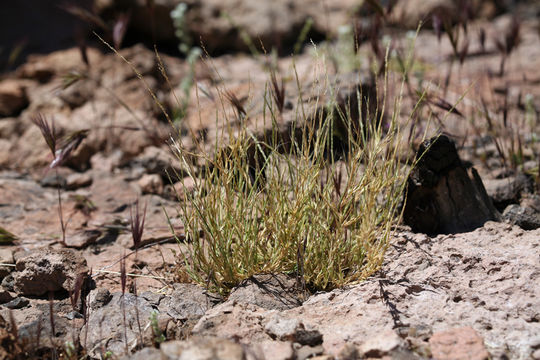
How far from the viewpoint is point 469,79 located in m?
4.54

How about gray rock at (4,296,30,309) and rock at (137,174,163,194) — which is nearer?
gray rock at (4,296,30,309)

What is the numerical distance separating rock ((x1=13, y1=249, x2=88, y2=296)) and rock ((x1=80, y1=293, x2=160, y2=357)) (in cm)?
20

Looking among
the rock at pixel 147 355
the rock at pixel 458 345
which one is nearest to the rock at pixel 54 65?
the rock at pixel 147 355

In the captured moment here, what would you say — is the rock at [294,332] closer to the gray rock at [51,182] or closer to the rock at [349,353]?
the rock at [349,353]

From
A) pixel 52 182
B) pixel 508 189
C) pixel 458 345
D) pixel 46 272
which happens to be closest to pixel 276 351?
pixel 458 345

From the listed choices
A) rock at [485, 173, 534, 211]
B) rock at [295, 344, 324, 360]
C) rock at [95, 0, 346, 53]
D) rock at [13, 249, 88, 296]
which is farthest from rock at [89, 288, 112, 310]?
rock at [95, 0, 346, 53]

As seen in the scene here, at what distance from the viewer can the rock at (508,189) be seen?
8.91 ft

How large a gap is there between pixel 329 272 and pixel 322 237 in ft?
0.48

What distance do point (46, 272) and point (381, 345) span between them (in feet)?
4.50

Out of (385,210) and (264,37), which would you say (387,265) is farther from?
(264,37)

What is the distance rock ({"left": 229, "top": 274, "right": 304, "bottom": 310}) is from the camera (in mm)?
2018

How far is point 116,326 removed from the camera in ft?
6.38

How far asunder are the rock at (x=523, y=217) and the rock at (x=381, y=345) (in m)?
1.07

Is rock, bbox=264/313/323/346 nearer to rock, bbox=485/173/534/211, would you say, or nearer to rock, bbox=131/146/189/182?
rock, bbox=485/173/534/211
